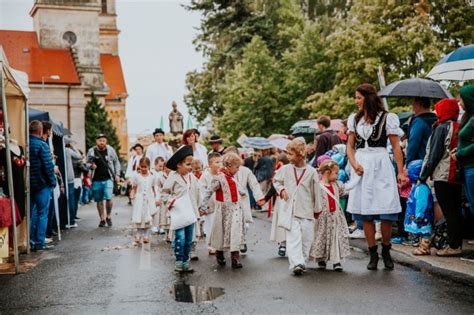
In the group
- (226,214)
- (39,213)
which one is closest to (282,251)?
(226,214)

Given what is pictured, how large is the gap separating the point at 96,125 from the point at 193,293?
6759 centimetres

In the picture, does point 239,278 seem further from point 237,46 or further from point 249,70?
point 237,46

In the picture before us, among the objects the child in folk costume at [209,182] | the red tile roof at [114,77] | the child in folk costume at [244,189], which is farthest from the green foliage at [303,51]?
the red tile roof at [114,77]

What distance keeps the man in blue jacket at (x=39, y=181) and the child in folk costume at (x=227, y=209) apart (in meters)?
3.51

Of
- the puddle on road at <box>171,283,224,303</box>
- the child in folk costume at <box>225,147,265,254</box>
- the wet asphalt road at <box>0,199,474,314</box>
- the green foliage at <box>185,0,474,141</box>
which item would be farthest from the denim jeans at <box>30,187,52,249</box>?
the green foliage at <box>185,0,474,141</box>

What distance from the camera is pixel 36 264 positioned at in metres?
11.3

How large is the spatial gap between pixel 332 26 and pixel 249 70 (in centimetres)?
646

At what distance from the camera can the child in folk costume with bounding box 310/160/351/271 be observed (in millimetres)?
9937

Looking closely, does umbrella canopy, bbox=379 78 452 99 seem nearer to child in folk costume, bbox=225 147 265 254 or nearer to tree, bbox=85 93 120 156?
child in folk costume, bbox=225 147 265 254

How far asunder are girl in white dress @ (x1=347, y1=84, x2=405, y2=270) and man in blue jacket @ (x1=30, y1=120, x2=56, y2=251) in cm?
579

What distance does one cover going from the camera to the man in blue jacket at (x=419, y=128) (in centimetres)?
1103

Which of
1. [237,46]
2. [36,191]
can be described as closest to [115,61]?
[237,46]

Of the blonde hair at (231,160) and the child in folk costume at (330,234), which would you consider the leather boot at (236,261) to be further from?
the blonde hair at (231,160)

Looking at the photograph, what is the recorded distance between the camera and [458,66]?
11.3 metres
